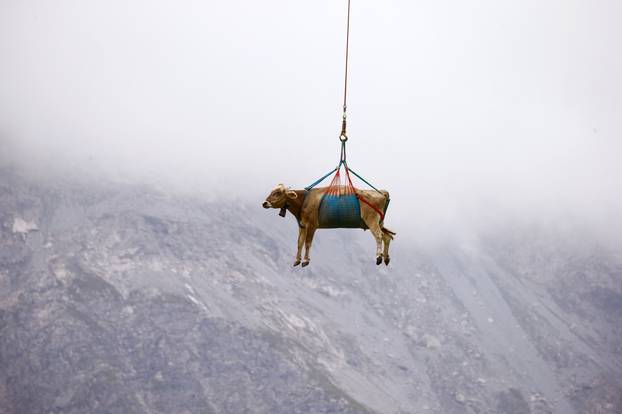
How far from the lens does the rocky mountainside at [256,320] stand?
464ft

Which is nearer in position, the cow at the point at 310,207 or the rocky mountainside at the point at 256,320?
the cow at the point at 310,207

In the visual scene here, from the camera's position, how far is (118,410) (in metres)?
135

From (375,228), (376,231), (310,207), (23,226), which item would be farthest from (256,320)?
(376,231)

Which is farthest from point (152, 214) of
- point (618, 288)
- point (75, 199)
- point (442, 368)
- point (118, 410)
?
point (618, 288)

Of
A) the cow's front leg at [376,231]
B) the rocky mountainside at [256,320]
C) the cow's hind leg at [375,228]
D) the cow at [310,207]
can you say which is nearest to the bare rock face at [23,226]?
the rocky mountainside at [256,320]

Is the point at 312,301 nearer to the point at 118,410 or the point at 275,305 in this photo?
the point at 275,305

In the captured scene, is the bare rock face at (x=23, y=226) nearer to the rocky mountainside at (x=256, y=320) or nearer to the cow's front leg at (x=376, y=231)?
the rocky mountainside at (x=256, y=320)

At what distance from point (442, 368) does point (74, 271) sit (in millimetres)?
67140

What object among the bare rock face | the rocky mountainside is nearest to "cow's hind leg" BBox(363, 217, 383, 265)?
the rocky mountainside

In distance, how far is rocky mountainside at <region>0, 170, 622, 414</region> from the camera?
141375 millimetres

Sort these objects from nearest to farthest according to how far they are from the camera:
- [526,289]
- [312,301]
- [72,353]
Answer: [72,353]
[312,301]
[526,289]

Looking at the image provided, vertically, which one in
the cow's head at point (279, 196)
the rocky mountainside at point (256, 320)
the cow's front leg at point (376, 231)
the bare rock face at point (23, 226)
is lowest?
the rocky mountainside at point (256, 320)

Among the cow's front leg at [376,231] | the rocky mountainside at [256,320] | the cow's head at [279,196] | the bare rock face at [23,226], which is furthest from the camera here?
the bare rock face at [23,226]

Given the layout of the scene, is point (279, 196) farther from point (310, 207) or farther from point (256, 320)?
point (256, 320)
